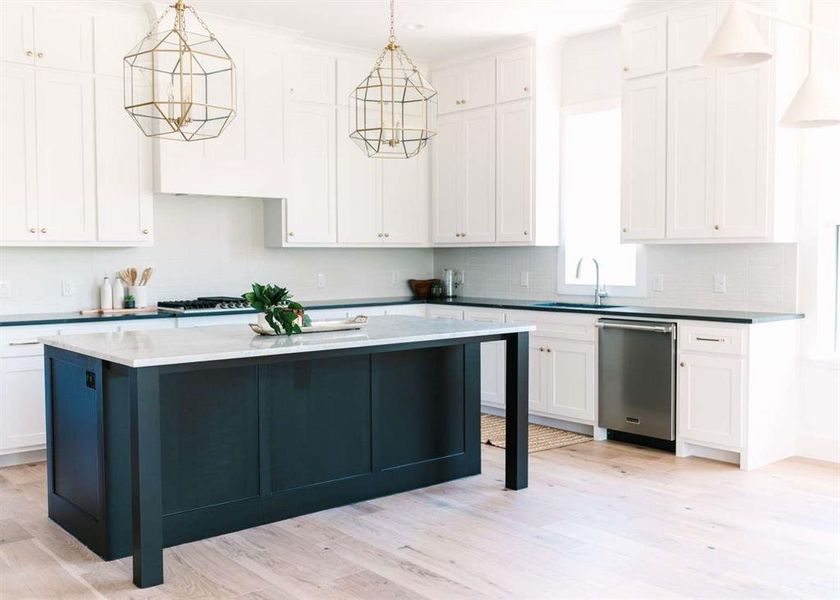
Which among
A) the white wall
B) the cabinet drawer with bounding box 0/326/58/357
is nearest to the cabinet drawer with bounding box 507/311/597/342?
the white wall

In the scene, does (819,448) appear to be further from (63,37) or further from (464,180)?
(63,37)

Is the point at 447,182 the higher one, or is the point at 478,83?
the point at 478,83

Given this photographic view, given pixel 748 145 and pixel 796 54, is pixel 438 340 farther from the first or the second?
pixel 796 54

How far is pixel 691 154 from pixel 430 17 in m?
2.06

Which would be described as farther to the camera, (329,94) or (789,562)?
(329,94)

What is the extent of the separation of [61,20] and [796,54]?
4639 mm

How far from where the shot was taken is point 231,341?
12.6 feet

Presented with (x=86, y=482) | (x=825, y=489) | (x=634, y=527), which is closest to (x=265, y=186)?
(x=86, y=482)

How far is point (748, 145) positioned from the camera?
16.9ft

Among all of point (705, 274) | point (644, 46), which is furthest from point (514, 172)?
point (705, 274)

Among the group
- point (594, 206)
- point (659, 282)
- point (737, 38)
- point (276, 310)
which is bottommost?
point (276, 310)

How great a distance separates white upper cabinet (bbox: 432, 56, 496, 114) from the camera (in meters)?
6.81

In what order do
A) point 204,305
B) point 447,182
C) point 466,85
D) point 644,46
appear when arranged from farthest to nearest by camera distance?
point 447,182
point 466,85
point 204,305
point 644,46

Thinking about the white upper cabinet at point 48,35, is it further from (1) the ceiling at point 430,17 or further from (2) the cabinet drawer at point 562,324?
(2) the cabinet drawer at point 562,324
